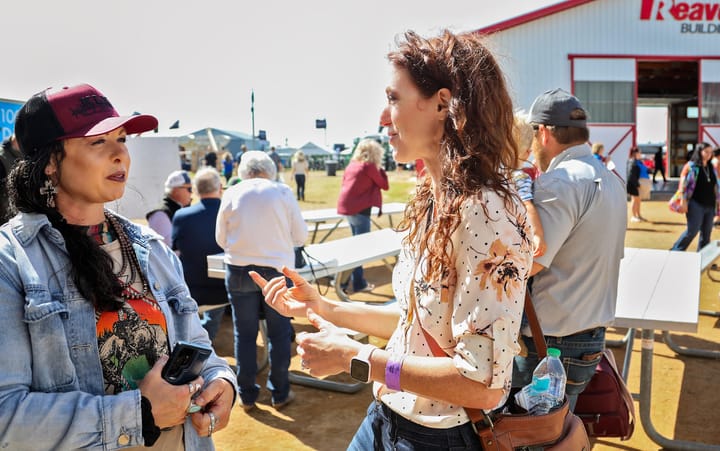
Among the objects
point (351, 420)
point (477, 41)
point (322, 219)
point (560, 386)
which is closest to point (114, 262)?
point (477, 41)

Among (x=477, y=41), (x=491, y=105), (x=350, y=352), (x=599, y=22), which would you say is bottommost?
(x=350, y=352)

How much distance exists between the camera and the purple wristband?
5.37 feet

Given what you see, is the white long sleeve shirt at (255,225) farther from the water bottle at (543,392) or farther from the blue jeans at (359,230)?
the blue jeans at (359,230)

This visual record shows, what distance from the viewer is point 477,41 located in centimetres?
177

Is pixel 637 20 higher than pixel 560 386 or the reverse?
higher

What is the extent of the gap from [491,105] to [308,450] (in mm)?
3418

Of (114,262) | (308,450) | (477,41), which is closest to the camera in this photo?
(477,41)

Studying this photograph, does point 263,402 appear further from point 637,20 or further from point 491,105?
point 637,20

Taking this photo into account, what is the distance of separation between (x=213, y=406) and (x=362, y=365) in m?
0.53

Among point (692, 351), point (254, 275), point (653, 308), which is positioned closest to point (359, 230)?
point (692, 351)

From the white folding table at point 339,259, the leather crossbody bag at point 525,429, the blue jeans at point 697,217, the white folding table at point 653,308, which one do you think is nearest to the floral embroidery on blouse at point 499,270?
the leather crossbody bag at point 525,429

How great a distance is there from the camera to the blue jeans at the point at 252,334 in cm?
497

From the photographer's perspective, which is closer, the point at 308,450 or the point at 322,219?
the point at 308,450

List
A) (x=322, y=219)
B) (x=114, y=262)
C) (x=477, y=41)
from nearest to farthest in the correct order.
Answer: (x=477, y=41) < (x=114, y=262) < (x=322, y=219)
